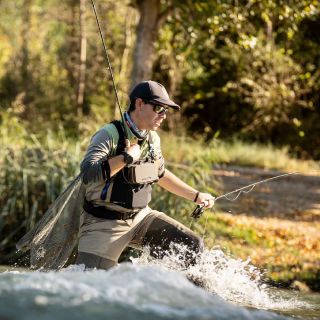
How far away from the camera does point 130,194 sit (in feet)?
20.2

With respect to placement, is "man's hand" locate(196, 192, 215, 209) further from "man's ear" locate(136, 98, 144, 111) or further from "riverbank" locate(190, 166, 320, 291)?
"man's ear" locate(136, 98, 144, 111)

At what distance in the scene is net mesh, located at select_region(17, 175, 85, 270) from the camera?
6508 millimetres

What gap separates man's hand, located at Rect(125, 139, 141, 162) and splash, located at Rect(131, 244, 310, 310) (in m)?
0.86

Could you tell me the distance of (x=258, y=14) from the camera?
43.6ft

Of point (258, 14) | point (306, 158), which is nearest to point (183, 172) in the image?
point (258, 14)

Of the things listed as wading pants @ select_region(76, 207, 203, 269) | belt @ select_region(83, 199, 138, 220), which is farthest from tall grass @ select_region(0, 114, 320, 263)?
belt @ select_region(83, 199, 138, 220)

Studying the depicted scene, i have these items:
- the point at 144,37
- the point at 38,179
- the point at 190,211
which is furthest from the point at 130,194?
the point at 144,37

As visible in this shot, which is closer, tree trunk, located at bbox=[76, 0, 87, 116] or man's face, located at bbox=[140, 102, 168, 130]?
man's face, located at bbox=[140, 102, 168, 130]

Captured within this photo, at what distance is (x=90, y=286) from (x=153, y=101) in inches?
62.1

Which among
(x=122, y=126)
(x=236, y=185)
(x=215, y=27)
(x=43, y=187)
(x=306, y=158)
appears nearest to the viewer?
(x=122, y=126)

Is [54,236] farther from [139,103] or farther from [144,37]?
[144,37]

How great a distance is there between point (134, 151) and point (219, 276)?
Answer: 1.43 meters

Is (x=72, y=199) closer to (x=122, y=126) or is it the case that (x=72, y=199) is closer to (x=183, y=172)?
(x=122, y=126)

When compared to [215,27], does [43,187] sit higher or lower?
lower
